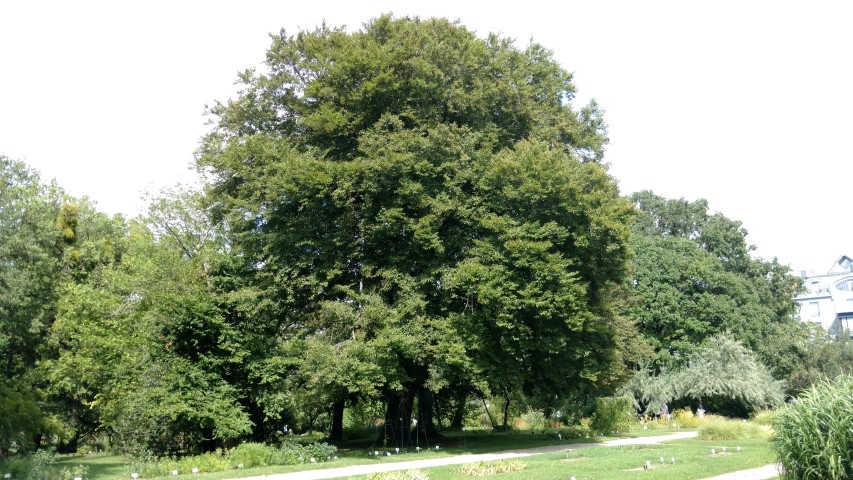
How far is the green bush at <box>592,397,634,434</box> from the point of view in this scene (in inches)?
1260

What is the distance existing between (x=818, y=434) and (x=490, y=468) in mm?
8161

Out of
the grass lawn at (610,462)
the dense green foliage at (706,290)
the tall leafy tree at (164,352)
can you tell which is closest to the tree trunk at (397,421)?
the grass lawn at (610,462)

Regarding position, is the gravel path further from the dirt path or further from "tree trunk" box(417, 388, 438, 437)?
"tree trunk" box(417, 388, 438, 437)

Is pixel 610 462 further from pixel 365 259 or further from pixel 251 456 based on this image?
pixel 365 259

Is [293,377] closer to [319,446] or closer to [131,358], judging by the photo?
[319,446]

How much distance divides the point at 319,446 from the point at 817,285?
93.5 m

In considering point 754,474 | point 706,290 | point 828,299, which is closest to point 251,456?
point 754,474

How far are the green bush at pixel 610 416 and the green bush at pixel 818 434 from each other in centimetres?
2158

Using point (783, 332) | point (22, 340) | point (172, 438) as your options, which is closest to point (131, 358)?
point (172, 438)

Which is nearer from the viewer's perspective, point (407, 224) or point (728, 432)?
point (407, 224)

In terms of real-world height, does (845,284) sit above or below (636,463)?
above

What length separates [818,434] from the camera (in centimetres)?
1026

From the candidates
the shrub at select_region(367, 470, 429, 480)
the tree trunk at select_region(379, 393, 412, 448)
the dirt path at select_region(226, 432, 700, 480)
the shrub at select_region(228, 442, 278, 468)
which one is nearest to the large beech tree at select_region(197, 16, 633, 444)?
the tree trunk at select_region(379, 393, 412, 448)

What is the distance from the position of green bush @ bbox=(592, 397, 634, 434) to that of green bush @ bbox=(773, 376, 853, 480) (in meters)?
21.6
